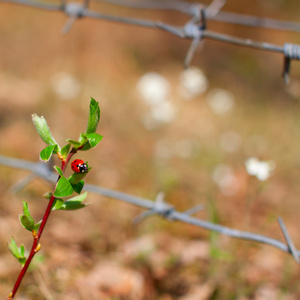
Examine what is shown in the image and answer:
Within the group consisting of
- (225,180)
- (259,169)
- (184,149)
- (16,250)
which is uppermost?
(184,149)

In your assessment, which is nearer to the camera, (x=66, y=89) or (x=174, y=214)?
(x=174, y=214)

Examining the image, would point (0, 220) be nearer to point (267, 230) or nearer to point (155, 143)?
point (267, 230)

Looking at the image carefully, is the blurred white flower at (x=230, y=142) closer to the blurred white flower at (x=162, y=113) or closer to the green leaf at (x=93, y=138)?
the blurred white flower at (x=162, y=113)

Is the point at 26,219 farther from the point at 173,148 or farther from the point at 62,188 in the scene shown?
the point at 173,148

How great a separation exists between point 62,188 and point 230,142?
2.42 meters

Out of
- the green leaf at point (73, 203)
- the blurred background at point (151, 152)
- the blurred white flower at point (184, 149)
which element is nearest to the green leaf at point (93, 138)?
the green leaf at point (73, 203)

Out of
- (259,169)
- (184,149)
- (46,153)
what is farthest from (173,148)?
(46,153)

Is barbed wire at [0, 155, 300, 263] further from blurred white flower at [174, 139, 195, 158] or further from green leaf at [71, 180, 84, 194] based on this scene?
blurred white flower at [174, 139, 195, 158]

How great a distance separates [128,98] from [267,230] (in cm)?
211

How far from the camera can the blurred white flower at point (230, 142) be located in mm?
2990

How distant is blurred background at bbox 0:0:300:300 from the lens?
1508 millimetres

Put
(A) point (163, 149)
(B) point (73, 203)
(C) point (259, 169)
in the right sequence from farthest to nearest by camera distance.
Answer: (A) point (163, 149)
(C) point (259, 169)
(B) point (73, 203)

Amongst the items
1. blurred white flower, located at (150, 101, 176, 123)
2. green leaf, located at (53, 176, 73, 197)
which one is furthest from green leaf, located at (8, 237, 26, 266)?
blurred white flower, located at (150, 101, 176, 123)

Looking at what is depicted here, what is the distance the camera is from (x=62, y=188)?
29.8 inches
